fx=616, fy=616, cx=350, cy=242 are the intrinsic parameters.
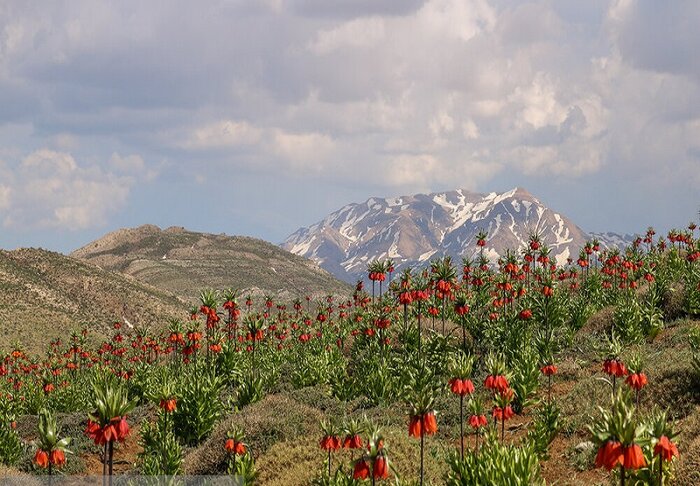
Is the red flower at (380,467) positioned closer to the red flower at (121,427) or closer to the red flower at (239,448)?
the red flower at (121,427)

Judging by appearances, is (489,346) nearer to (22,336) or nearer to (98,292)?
(22,336)

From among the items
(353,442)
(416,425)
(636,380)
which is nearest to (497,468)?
(416,425)

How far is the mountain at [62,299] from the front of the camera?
295 feet

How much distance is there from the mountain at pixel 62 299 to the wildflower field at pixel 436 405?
52.9 m

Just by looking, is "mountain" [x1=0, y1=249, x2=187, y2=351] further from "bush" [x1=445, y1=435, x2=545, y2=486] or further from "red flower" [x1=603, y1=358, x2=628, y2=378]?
"red flower" [x1=603, y1=358, x2=628, y2=378]

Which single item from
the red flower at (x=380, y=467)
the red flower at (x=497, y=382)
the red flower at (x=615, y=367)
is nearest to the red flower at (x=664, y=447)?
the red flower at (x=380, y=467)

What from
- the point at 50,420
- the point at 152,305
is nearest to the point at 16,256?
the point at 152,305

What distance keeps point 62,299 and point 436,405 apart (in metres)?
97.4

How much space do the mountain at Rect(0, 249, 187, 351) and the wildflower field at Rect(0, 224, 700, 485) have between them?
52.9m

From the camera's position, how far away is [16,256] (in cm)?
12281

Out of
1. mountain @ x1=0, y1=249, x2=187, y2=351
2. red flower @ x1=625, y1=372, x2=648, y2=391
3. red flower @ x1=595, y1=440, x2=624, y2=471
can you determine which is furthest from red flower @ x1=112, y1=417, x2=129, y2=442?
mountain @ x1=0, y1=249, x2=187, y2=351

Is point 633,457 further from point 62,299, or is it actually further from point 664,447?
point 62,299

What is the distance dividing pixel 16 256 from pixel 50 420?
125 m

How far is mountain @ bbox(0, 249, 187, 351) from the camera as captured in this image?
90.1 metres
